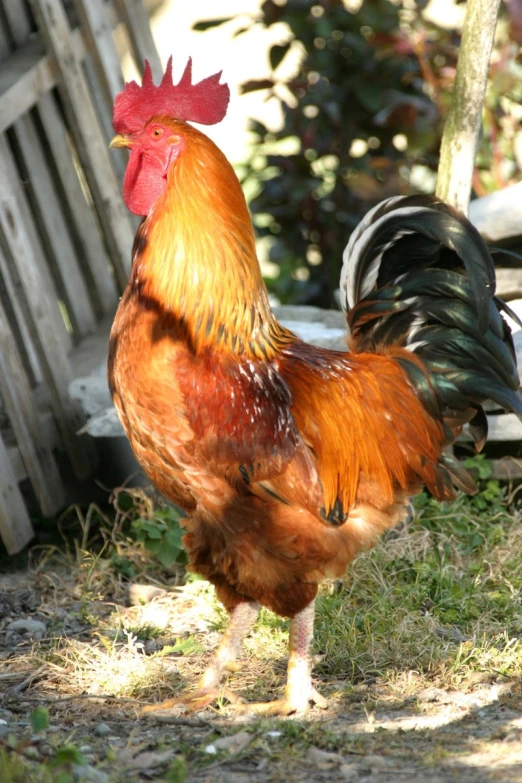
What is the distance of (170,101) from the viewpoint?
11.7 feet

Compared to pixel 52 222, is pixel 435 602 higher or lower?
lower

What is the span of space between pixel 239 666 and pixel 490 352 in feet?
5.42

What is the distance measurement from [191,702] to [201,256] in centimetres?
166

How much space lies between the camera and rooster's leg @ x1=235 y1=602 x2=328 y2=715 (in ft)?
11.5

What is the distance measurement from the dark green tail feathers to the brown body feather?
0.39 metres

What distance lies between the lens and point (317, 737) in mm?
3117

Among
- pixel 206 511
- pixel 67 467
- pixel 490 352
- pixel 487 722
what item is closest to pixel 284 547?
pixel 206 511

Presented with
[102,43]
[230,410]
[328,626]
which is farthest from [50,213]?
[328,626]

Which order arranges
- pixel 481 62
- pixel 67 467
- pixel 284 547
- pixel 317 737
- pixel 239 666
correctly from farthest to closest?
pixel 67 467 → pixel 481 62 → pixel 239 666 → pixel 284 547 → pixel 317 737

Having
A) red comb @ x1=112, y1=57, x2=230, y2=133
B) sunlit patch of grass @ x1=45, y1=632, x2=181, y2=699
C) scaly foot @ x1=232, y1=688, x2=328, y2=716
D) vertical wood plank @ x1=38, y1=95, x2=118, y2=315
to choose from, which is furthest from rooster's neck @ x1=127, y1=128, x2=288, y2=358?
vertical wood plank @ x1=38, y1=95, x2=118, y2=315

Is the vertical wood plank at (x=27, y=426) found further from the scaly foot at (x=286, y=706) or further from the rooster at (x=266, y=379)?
the scaly foot at (x=286, y=706)

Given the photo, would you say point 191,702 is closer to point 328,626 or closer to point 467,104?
point 328,626

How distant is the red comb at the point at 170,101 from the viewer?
11.6 ft

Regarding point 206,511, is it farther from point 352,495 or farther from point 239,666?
point 239,666
